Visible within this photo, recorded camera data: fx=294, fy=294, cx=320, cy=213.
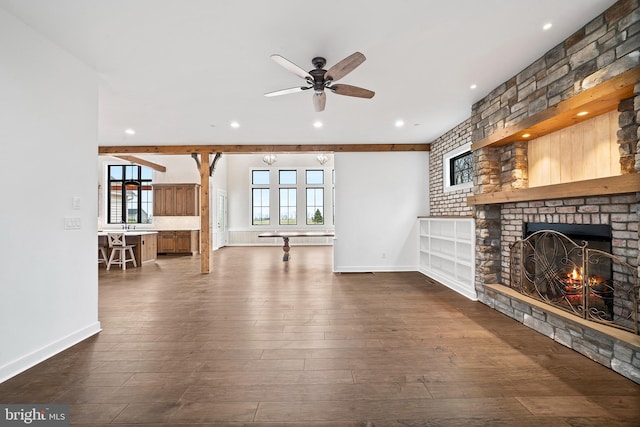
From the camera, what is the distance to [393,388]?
198 cm

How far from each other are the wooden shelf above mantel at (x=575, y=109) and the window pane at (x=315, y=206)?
8285mm

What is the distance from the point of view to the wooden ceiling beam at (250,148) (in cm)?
598

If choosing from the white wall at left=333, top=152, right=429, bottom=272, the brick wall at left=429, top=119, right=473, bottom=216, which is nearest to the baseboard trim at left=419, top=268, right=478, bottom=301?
the white wall at left=333, top=152, right=429, bottom=272

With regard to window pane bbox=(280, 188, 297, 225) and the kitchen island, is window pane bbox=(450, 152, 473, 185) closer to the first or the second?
the kitchen island

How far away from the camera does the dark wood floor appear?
5.71 ft

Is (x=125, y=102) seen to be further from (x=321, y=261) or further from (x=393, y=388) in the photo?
(x=321, y=261)

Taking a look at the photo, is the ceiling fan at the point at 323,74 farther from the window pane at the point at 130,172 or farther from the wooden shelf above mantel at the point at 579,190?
the window pane at the point at 130,172

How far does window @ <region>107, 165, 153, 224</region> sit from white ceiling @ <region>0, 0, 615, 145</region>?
597cm

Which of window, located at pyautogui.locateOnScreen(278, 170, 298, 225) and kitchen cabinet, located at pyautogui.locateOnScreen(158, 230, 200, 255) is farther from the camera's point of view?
window, located at pyautogui.locateOnScreen(278, 170, 298, 225)

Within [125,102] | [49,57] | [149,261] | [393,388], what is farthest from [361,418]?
[149,261]

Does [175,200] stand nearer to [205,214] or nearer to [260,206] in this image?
[260,206]

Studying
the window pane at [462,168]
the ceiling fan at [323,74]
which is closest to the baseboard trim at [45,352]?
the ceiling fan at [323,74]

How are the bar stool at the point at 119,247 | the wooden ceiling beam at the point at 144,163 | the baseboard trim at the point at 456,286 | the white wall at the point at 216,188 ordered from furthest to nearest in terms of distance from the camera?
the white wall at the point at 216,188
the wooden ceiling beam at the point at 144,163
the bar stool at the point at 119,247
the baseboard trim at the point at 456,286

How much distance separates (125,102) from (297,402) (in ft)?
13.3
